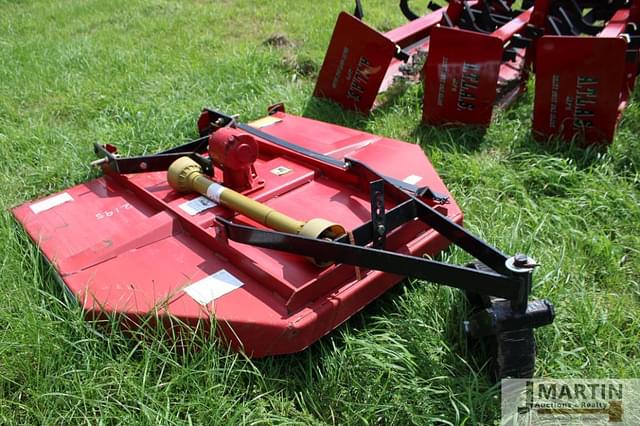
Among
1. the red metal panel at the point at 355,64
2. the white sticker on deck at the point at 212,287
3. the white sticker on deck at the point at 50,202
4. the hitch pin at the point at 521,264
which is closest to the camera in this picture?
the hitch pin at the point at 521,264

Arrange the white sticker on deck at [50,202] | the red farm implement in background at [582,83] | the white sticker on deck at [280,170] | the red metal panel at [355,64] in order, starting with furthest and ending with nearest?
the red metal panel at [355,64], the red farm implement in background at [582,83], the white sticker on deck at [280,170], the white sticker on deck at [50,202]

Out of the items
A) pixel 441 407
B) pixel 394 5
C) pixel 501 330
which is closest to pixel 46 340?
pixel 441 407

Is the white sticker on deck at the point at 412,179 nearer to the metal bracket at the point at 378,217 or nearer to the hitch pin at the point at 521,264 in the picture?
the metal bracket at the point at 378,217

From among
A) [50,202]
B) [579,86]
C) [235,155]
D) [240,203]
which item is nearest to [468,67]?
[579,86]

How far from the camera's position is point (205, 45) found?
5129 mm

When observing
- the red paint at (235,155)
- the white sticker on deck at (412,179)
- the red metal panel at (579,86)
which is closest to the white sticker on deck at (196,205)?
the red paint at (235,155)

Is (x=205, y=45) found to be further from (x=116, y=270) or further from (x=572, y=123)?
(x=116, y=270)

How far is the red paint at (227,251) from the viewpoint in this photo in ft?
5.58

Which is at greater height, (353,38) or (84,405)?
(353,38)

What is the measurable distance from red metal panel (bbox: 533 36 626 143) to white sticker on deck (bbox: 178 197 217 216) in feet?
6.37

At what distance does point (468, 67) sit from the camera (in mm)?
3203

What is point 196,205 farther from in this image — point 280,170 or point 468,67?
point 468,67

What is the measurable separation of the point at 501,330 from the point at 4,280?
1.76m
